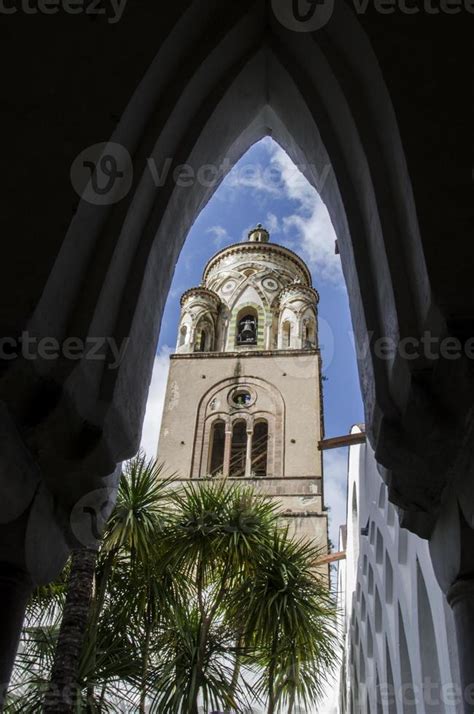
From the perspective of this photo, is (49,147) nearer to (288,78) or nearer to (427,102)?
(288,78)

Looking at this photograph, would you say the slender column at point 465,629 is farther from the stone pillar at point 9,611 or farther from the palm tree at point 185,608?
the palm tree at point 185,608

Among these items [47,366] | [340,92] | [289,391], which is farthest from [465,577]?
[289,391]

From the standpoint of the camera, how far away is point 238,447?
1113 inches

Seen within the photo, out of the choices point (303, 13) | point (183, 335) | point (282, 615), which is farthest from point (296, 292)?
point (303, 13)

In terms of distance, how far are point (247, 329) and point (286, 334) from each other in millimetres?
2097

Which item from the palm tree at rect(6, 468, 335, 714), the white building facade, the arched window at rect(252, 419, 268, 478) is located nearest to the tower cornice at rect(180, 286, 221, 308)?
the arched window at rect(252, 419, 268, 478)

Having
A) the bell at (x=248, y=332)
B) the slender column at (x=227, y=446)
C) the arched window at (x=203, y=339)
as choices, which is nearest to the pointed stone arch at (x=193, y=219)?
the slender column at (x=227, y=446)

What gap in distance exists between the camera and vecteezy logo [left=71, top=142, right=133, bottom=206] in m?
2.60

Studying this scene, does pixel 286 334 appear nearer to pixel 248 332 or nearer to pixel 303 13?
pixel 248 332

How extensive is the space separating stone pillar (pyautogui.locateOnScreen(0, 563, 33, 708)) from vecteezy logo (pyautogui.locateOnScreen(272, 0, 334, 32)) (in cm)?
253

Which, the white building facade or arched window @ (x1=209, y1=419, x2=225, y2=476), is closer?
the white building facade

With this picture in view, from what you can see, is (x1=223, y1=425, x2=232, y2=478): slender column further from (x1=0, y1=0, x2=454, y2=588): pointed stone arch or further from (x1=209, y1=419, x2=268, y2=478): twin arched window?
(x1=0, y1=0, x2=454, y2=588): pointed stone arch

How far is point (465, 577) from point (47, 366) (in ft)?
5.05

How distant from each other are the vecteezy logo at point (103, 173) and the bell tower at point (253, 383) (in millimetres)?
22497
